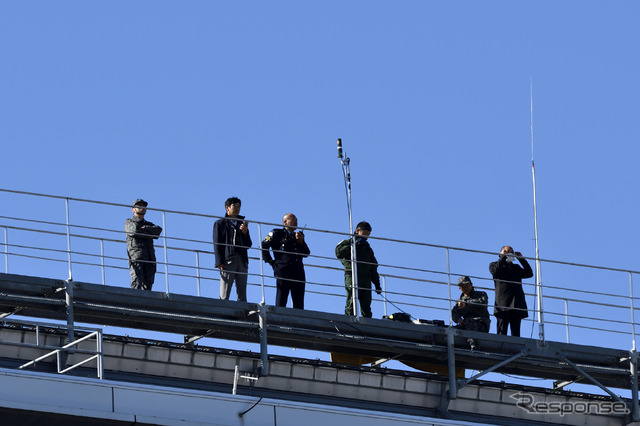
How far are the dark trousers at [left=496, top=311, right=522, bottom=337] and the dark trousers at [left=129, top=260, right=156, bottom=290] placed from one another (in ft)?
16.2

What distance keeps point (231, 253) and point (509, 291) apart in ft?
13.3

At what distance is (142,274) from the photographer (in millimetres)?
16938

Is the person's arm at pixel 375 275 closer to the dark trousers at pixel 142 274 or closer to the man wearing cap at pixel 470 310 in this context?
the man wearing cap at pixel 470 310

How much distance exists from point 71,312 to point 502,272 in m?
6.25

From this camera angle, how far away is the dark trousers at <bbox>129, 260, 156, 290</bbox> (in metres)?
16.9

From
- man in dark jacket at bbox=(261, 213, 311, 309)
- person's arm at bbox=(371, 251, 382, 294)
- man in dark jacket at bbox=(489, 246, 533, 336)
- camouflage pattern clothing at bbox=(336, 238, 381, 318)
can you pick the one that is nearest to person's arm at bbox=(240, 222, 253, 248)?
man in dark jacket at bbox=(261, 213, 311, 309)

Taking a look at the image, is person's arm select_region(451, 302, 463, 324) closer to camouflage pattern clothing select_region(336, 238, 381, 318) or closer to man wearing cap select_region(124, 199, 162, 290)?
camouflage pattern clothing select_region(336, 238, 381, 318)

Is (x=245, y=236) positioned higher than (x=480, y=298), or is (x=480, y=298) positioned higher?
(x=245, y=236)

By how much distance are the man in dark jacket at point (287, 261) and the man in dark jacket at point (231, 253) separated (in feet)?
1.10

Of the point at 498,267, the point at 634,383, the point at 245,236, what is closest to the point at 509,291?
the point at 498,267

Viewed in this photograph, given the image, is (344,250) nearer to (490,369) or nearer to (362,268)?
(362,268)

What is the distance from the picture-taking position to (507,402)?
59.3 feet

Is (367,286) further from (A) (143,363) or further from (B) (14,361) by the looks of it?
(B) (14,361)

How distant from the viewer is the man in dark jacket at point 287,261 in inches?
692
